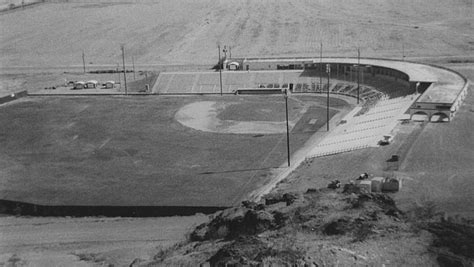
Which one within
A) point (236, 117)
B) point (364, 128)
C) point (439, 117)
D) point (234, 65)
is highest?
point (439, 117)

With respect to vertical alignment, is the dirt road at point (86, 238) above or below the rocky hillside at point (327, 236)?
below

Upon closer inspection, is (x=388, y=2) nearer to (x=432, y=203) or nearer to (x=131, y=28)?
(x=131, y=28)

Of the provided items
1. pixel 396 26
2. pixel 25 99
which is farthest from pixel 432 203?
pixel 396 26

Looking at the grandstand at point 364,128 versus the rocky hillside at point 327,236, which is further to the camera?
the grandstand at point 364,128

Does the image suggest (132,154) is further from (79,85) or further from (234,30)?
(234,30)

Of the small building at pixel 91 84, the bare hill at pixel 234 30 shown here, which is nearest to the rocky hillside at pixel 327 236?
the small building at pixel 91 84

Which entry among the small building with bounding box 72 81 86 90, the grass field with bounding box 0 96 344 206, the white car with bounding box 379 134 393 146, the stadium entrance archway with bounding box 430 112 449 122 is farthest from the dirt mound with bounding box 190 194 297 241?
the small building with bounding box 72 81 86 90

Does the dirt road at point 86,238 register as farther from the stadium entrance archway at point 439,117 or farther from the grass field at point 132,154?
the stadium entrance archway at point 439,117

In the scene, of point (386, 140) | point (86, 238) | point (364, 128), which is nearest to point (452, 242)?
point (386, 140)
